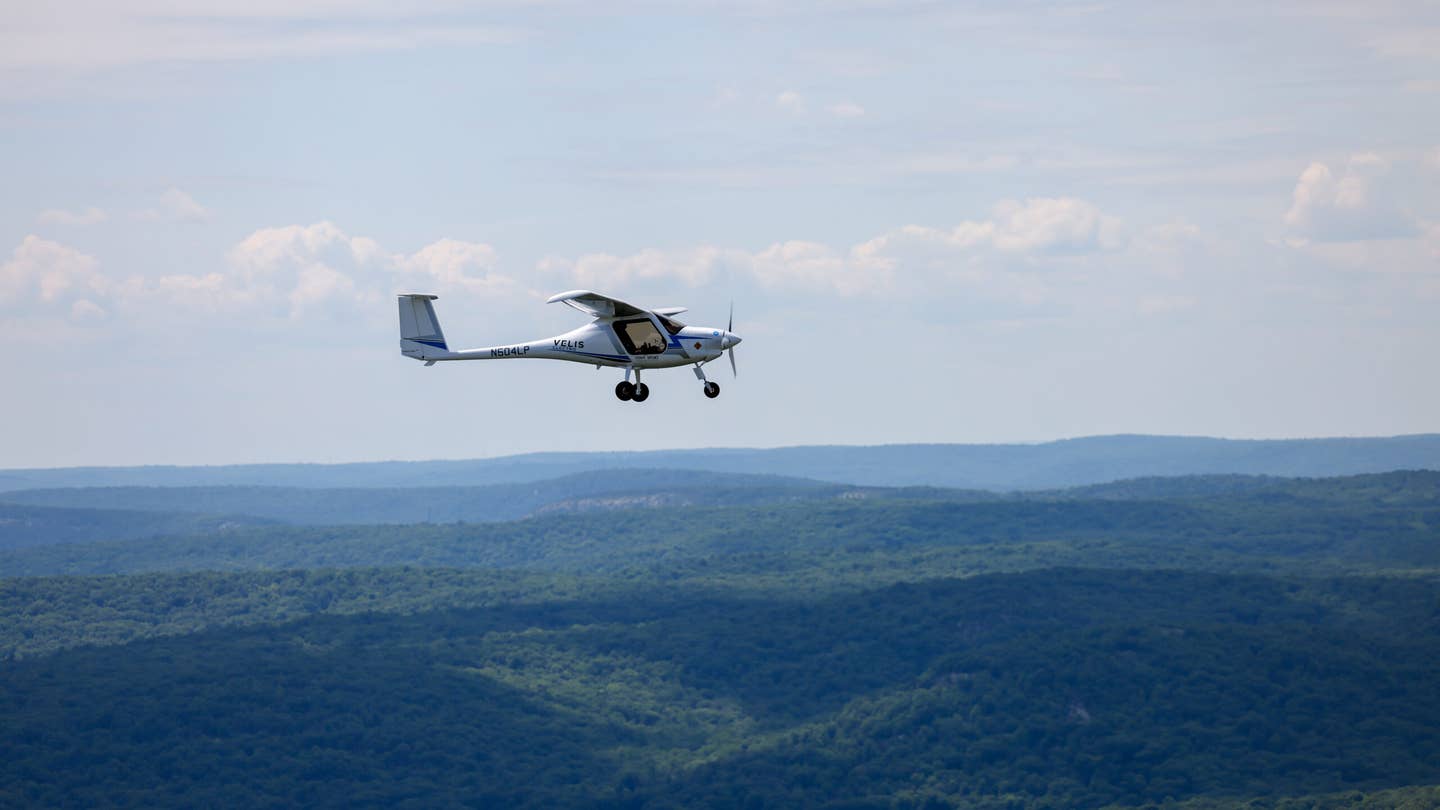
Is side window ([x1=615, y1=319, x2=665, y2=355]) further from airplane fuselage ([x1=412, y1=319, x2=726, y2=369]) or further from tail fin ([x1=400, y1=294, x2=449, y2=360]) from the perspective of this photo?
tail fin ([x1=400, y1=294, x2=449, y2=360])

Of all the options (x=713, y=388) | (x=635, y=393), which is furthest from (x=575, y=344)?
(x=713, y=388)

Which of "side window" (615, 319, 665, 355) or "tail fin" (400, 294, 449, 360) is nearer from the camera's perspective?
"side window" (615, 319, 665, 355)

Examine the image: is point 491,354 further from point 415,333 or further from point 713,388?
point 713,388

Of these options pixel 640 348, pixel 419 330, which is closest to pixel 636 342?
pixel 640 348

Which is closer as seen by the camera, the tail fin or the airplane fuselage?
the airplane fuselage
